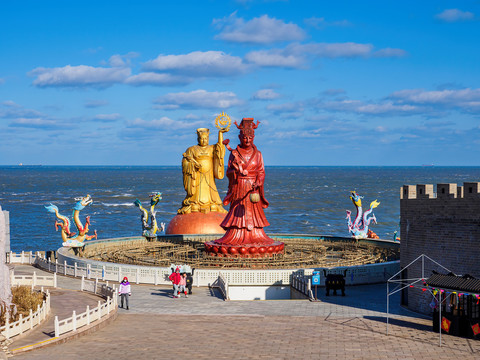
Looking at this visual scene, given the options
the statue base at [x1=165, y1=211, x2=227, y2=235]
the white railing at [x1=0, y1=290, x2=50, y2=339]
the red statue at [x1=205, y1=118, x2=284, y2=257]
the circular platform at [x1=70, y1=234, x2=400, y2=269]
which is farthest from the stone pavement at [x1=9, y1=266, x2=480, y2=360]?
the statue base at [x1=165, y1=211, x2=227, y2=235]

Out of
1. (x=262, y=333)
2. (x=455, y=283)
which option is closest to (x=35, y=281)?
(x=262, y=333)

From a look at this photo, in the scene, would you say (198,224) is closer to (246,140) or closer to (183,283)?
(246,140)

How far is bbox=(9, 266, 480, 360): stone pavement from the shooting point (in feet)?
52.4

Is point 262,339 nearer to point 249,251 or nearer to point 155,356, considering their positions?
point 155,356

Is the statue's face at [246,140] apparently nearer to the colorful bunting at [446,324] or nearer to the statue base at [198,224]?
the statue base at [198,224]

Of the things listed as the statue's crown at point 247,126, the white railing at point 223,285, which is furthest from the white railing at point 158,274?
the statue's crown at point 247,126

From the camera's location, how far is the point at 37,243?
57.7m

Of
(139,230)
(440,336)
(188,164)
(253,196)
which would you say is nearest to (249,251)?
(253,196)

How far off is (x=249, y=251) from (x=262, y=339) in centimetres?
1272

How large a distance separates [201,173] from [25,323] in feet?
76.5

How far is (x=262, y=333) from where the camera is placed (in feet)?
59.2

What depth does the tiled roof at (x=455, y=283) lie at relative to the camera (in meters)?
17.4

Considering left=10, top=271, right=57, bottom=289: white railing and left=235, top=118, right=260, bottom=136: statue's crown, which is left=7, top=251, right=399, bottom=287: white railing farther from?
left=235, top=118, right=260, bottom=136: statue's crown

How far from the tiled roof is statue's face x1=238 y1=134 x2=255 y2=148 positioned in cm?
1392
